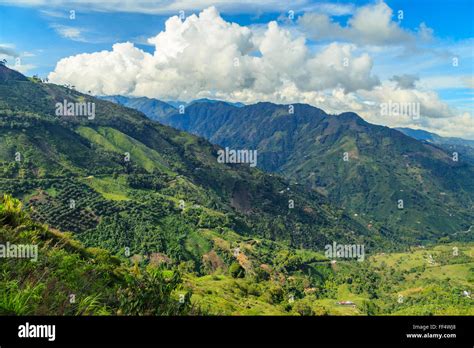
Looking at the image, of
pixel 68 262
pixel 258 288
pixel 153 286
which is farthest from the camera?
pixel 258 288

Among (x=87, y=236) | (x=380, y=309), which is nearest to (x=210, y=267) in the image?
(x=87, y=236)

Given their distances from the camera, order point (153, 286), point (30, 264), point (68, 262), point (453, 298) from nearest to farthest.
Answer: point (30, 264)
point (68, 262)
point (153, 286)
point (453, 298)

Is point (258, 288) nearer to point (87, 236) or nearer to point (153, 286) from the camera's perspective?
point (153, 286)

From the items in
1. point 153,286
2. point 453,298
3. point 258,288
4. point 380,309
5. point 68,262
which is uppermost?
point 68,262

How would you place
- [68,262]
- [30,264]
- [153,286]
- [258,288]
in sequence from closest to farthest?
[30,264] < [68,262] < [153,286] < [258,288]
